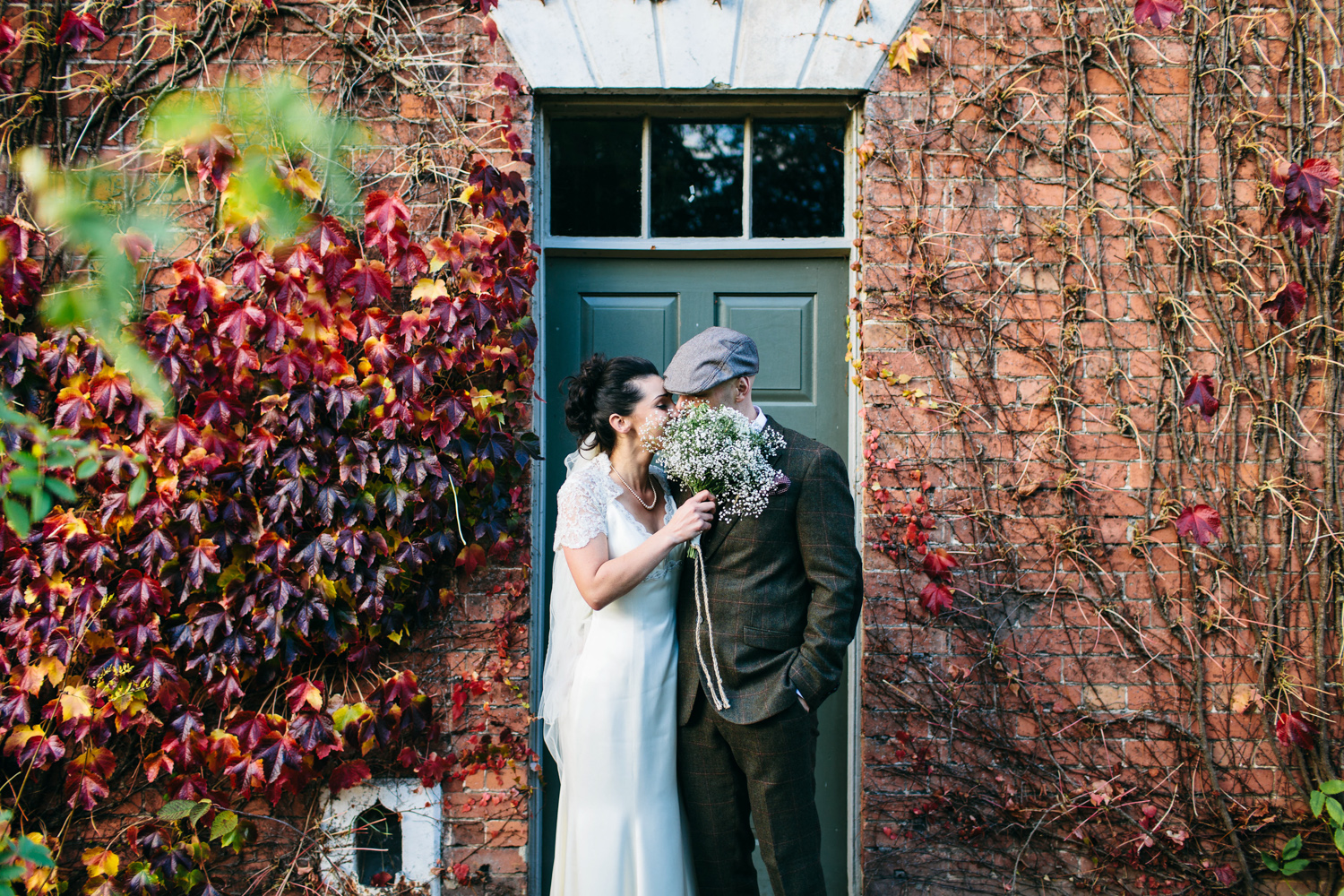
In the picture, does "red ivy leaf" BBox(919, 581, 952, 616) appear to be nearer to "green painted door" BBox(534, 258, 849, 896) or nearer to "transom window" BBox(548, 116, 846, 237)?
"green painted door" BBox(534, 258, 849, 896)

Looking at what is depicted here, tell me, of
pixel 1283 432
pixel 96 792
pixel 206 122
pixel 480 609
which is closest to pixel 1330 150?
pixel 1283 432

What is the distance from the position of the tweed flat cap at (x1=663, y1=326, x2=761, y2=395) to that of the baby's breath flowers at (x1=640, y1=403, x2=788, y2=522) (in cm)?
7

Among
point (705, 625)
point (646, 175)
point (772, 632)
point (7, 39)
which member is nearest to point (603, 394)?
point (705, 625)

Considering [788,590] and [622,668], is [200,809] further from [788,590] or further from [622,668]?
[788,590]

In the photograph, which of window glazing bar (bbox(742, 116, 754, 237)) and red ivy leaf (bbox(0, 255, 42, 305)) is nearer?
red ivy leaf (bbox(0, 255, 42, 305))

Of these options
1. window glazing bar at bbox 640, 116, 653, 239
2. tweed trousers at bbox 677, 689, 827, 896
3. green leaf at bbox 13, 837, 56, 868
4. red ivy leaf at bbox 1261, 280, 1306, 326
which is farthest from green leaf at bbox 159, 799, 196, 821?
red ivy leaf at bbox 1261, 280, 1306, 326

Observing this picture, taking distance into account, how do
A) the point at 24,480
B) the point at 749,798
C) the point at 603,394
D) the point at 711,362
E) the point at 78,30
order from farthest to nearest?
the point at 78,30
the point at 603,394
the point at 749,798
the point at 711,362
the point at 24,480

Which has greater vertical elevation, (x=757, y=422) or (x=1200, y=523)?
(x=757, y=422)

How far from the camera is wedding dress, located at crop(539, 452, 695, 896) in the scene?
2.29 metres

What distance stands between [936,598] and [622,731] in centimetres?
122

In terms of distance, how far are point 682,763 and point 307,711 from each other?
1301mm

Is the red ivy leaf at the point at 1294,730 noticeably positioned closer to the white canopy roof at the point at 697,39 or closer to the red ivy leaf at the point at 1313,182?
the red ivy leaf at the point at 1313,182

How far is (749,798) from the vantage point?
2.29 m

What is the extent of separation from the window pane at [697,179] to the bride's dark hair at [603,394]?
0.96 meters
